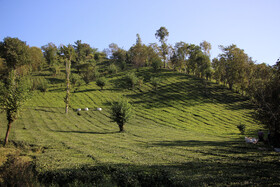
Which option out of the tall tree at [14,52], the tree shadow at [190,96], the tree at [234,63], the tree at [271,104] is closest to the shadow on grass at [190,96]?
the tree shadow at [190,96]

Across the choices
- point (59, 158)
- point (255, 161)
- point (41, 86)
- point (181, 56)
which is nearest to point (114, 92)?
point (41, 86)

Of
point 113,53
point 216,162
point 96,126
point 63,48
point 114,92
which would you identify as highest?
point 113,53

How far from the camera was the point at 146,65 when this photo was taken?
14000 cm

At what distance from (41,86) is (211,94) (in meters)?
78.3

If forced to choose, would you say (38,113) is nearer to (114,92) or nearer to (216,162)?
(114,92)

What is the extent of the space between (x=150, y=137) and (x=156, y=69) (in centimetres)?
8154

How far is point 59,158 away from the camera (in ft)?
66.9

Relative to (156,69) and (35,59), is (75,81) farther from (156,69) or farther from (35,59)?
(156,69)

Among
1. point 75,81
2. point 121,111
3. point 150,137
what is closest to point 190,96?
point 121,111

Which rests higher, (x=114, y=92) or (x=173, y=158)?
(x=114, y=92)

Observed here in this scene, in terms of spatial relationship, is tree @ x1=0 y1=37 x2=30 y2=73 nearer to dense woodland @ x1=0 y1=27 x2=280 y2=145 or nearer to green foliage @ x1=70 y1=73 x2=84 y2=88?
dense woodland @ x1=0 y1=27 x2=280 y2=145

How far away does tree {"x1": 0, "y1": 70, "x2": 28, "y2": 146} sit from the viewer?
31828mm

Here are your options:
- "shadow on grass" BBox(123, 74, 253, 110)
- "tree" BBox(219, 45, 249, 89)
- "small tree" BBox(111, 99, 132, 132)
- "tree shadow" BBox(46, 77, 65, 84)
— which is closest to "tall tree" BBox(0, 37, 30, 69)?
"tree shadow" BBox(46, 77, 65, 84)

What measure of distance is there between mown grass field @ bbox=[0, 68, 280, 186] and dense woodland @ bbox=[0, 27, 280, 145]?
199 inches
